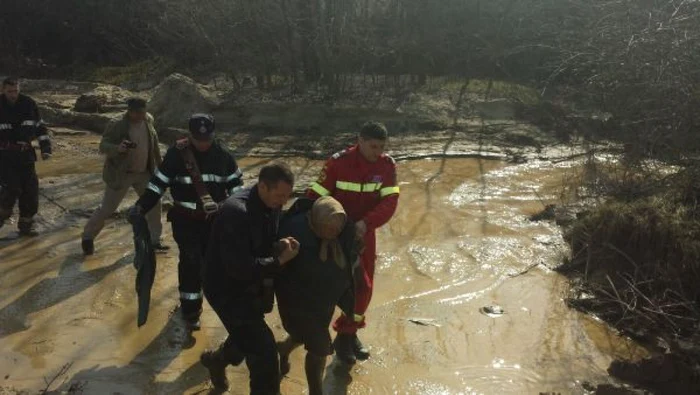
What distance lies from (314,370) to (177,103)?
1046cm

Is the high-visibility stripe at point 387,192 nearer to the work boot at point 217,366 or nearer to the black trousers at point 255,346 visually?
the black trousers at point 255,346

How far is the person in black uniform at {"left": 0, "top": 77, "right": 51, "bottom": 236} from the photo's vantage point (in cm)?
641

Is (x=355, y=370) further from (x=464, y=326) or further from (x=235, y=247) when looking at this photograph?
(x=235, y=247)

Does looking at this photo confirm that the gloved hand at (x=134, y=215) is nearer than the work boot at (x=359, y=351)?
Yes

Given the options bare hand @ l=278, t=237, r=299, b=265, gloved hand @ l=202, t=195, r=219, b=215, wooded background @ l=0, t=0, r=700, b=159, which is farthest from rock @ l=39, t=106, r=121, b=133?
bare hand @ l=278, t=237, r=299, b=265

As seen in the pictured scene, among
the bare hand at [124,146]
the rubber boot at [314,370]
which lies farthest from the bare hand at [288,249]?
the bare hand at [124,146]

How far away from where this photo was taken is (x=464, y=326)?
5.25 meters

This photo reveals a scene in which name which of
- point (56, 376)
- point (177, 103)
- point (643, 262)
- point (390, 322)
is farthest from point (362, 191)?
point (177, 103)

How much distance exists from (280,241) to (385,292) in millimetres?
2826

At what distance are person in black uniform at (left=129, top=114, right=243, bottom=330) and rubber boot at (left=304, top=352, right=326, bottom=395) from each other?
131 centimetres

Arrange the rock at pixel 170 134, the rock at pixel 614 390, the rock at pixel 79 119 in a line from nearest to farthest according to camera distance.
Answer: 1. the rock at pixel 614 390
2. the rock at pixel 170 134
3. the rock at pixel 79 119

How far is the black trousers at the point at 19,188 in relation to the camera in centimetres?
658

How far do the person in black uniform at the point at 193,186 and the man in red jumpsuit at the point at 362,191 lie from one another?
70cm

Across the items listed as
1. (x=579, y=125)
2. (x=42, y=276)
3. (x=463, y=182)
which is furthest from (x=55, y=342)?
(x=579, y=125)
